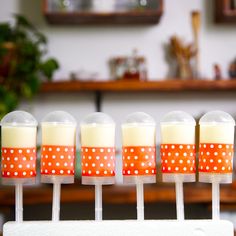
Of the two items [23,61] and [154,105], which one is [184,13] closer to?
[154,105]

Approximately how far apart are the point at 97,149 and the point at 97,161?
0.09 ft

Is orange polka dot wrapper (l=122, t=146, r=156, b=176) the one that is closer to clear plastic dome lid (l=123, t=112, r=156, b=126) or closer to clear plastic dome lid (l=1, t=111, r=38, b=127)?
clear plastic dome lid (l=123, t=112, r=156, b=126)

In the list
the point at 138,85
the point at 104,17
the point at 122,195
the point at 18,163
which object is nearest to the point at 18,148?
the point at 18,163

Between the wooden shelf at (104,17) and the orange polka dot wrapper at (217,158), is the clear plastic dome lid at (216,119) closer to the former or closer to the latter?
the orange polka dot wrapper at (217,158)

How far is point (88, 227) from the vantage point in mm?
1175

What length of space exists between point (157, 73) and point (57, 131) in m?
1.92

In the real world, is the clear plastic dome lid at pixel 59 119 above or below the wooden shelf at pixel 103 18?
below

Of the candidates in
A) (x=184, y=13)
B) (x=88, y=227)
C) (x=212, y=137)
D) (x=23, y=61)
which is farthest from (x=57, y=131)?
(x=184, y=13)

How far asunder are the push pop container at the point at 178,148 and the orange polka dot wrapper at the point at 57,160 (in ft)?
0.77

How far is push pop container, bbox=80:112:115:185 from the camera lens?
1.19m

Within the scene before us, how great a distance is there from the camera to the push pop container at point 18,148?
119cm

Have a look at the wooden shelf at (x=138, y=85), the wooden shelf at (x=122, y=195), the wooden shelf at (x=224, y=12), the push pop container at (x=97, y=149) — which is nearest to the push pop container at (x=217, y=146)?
the push pop container at (x=97, y=149)

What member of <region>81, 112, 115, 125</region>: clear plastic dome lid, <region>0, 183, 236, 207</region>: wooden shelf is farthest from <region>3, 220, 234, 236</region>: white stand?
<region>0, 183, 236, 207</region>: wooden shelf

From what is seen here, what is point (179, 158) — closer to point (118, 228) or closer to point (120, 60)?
point (118, 228)
